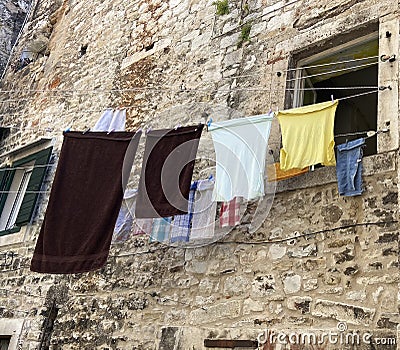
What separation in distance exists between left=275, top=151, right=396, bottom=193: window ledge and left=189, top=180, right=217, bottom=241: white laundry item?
2.01 feet

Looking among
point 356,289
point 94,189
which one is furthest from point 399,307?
point 94,189

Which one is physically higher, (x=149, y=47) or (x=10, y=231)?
(x=149, y=47)

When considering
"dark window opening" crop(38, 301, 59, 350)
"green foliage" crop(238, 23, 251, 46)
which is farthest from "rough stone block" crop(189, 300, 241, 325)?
"green foliage" crop(238, 23, 251, 46)

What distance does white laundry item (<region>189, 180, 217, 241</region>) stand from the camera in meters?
4.36

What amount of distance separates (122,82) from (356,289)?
13.5 feet

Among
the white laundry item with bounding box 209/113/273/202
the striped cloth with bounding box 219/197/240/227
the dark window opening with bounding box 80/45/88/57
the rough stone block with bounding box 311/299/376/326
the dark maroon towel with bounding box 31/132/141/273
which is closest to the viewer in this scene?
the rough stone block with bounding box 311/299/376/326

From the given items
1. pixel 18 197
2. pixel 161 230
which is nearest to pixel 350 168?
pixel 161 230

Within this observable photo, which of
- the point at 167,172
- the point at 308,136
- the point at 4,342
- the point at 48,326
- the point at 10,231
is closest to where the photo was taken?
the point at 308,136

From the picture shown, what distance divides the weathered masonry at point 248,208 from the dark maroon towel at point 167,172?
0.55 m

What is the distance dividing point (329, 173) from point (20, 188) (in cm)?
481

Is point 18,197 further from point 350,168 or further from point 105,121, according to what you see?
point 350,168

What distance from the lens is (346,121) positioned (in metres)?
5.56

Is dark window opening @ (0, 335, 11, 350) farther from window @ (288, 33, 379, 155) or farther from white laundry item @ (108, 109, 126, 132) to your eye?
window @ (288, 33, 379, 155)

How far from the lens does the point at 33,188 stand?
651 centimetres
